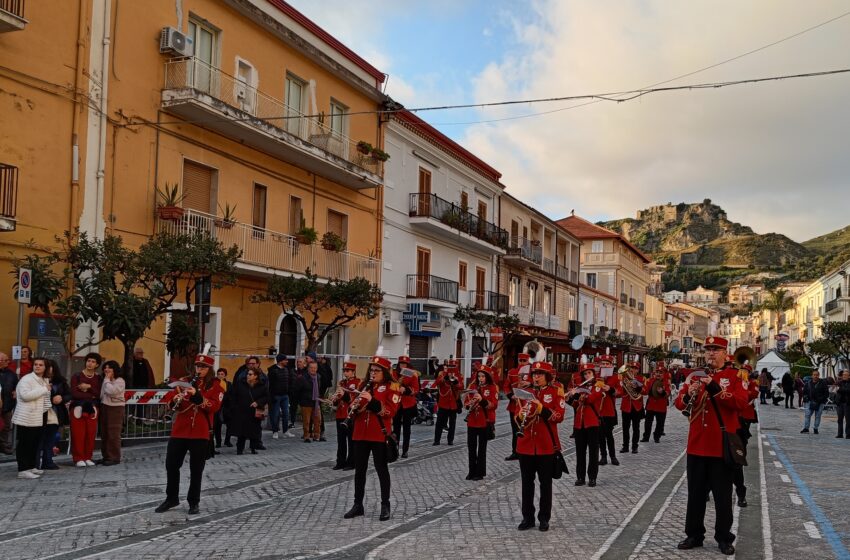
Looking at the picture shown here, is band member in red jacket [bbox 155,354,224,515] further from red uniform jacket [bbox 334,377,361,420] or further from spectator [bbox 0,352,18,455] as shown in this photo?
spectator [bbox 0,352,18,455]

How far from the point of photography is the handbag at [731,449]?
786cm

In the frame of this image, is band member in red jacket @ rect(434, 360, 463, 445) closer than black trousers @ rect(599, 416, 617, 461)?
No

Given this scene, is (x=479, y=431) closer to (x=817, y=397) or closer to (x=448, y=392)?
(x=448, y=392)

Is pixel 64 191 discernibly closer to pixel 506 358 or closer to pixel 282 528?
pixel 282 528

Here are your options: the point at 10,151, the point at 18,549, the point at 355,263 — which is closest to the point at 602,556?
the point at 18,549

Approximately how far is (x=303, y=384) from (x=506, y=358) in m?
28.0

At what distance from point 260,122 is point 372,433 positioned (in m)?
13.5

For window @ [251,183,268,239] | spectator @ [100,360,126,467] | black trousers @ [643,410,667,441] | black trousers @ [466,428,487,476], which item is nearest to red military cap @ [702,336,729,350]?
black trousers @ [466,428,487,476]

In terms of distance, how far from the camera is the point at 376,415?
31.3 ft

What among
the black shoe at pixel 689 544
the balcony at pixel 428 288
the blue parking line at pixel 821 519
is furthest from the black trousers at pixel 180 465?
the balcony at pixel 428 288

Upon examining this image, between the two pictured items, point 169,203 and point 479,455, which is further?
point 169,203

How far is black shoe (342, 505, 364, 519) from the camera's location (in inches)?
363

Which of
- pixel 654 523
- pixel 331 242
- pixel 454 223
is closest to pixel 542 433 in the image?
pixel 654 523

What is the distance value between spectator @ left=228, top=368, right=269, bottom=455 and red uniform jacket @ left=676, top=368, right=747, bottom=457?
8.76m
